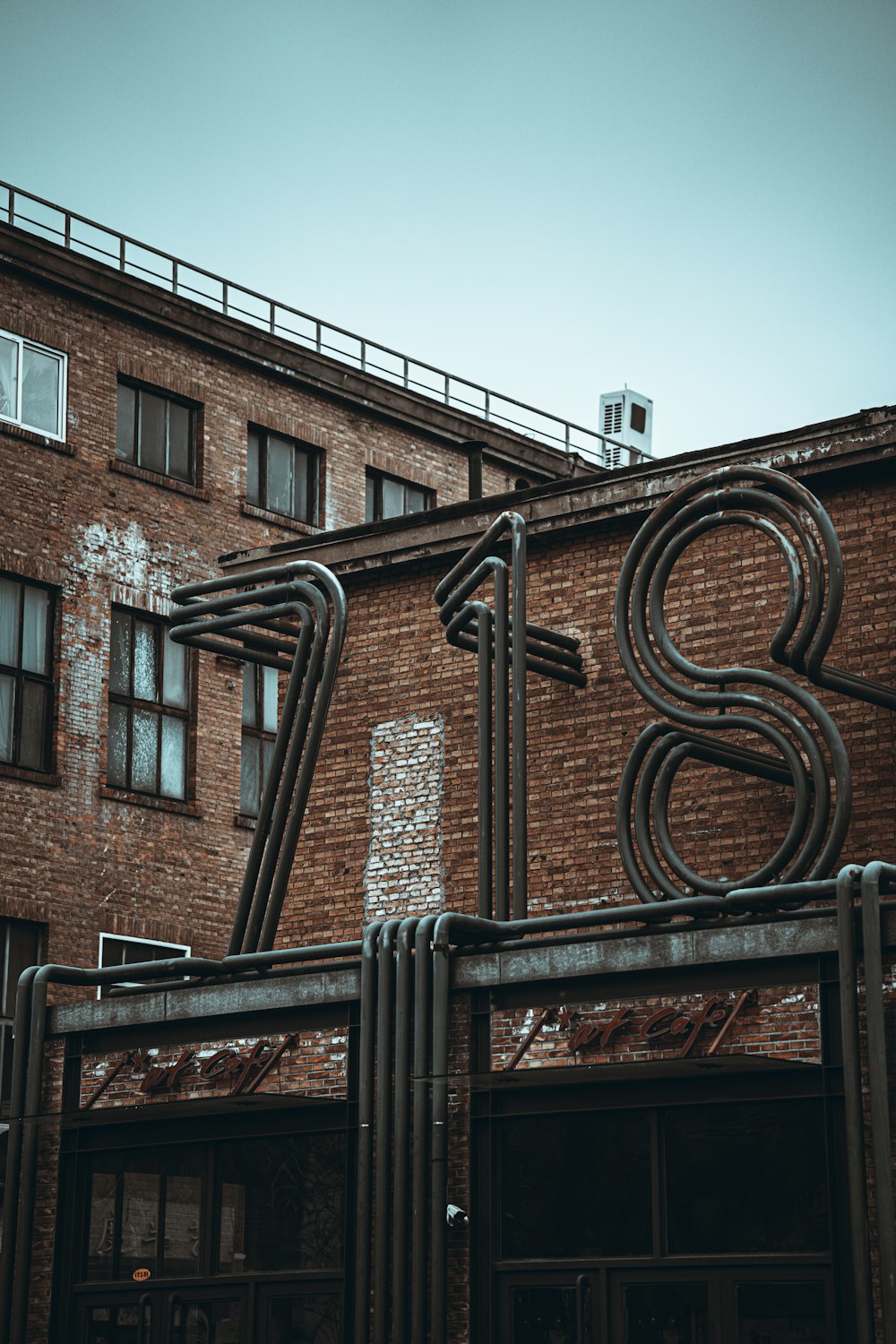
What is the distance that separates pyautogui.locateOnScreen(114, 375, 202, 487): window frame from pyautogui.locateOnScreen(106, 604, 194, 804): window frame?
2090mm

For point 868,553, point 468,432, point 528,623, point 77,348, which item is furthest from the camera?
point 468,432

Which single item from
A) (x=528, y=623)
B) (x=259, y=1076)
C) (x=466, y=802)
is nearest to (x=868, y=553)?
(x=528, y=623)

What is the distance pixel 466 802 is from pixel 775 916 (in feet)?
18.1

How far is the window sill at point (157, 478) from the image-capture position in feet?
86.0

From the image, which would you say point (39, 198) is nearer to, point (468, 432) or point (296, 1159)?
point (468, 432)

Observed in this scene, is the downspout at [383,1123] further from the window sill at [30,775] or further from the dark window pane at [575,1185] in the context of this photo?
the window sill at [30,775]

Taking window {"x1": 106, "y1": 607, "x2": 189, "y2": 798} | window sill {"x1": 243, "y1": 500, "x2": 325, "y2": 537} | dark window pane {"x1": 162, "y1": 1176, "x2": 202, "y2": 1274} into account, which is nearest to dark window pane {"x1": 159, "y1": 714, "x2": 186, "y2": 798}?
window {"x1": 106, "y1": 607, "x2": 189, "y2": 798}

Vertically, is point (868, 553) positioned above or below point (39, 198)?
below

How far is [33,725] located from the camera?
2464 centimetres

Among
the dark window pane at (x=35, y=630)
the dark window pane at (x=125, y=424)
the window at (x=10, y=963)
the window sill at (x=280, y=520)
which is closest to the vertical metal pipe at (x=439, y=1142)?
the window at (x=10, y=963)

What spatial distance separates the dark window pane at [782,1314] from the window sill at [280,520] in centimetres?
1645

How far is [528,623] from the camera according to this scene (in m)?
18.4

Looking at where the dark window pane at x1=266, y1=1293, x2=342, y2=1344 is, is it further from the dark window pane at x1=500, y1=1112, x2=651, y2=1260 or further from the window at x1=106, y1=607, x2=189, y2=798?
the window at x1=106, y1=607, x2=189, y2=798

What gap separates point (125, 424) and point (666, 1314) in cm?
1662
